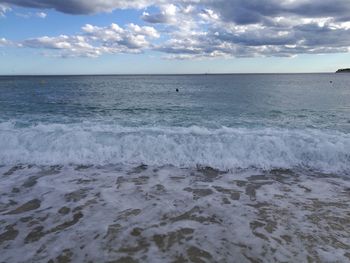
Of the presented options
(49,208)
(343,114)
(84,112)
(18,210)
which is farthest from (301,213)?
(84,112)

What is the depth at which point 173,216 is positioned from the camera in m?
7.54

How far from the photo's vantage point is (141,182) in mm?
10023

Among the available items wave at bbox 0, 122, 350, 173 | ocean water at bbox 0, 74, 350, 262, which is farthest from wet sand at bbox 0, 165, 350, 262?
wave at bbox 0, 122, 350, 173

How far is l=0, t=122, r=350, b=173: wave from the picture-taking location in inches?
487

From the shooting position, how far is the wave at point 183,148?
1238cm

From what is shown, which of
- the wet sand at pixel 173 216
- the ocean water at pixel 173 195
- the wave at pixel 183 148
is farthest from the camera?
the wave at pixel 183 148

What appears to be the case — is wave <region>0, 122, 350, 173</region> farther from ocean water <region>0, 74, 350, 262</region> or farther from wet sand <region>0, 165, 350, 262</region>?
wet sand <region>0, 165, 350, 262</region>

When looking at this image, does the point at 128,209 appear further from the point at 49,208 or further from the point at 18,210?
the point at 18,210

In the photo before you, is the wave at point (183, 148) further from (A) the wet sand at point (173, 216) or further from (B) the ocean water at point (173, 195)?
(A) the wet sand at point (173, 216)

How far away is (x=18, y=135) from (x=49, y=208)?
8.65 m

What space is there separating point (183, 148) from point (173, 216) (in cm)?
614

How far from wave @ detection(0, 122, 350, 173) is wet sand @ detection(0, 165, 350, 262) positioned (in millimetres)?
1233

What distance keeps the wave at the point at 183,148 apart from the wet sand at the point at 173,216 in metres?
1.23

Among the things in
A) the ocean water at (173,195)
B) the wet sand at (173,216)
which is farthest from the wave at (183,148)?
the wet sand at (173,216)
